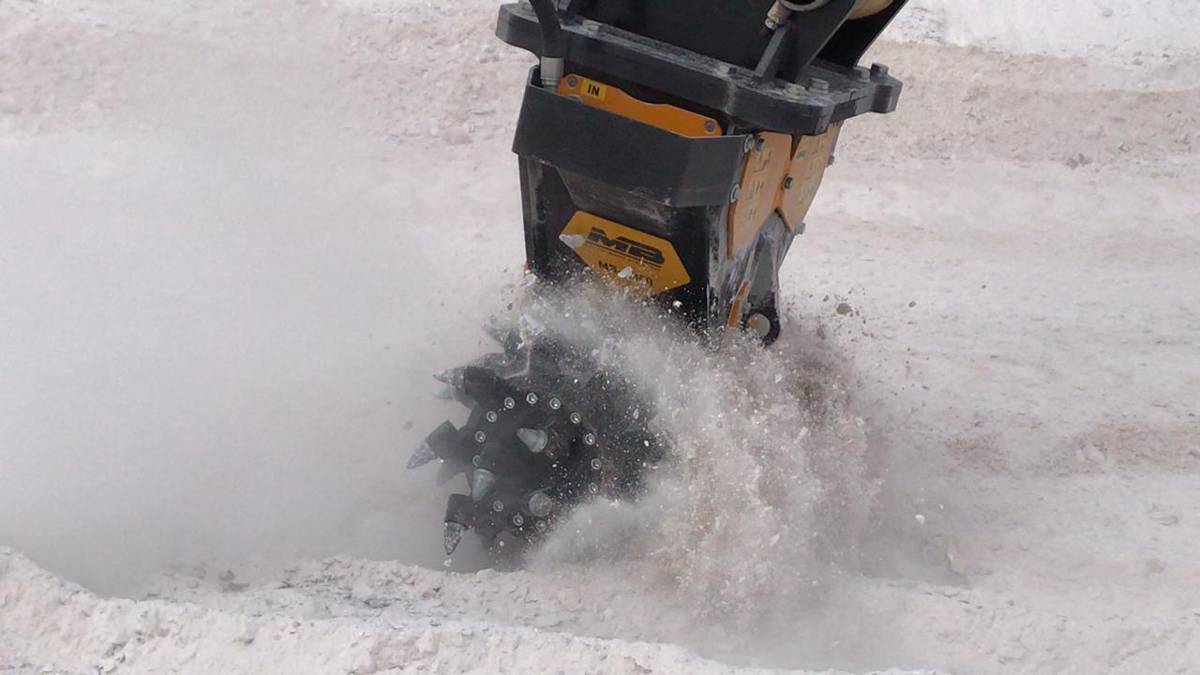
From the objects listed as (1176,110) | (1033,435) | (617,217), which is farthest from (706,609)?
(1176,110)

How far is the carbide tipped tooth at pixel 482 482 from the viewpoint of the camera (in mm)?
3611

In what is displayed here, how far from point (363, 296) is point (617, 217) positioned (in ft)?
Answer: 6.52

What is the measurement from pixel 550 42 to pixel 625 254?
68 centimetres

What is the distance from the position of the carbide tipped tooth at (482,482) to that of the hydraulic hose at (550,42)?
1.15 metres

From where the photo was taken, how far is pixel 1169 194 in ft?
24.4

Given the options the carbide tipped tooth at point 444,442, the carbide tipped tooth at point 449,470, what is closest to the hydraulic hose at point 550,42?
the carbide tipped tooth at point 444,442

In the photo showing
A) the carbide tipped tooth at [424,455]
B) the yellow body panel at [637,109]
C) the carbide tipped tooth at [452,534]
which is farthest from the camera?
the carbide tipped tooth at [424,455]

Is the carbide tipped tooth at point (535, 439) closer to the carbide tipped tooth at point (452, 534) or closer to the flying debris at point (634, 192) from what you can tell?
the flying debris at point (634, 192)

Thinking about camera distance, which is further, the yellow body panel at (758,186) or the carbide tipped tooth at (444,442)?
the carbide tipped tooth at (444,442)

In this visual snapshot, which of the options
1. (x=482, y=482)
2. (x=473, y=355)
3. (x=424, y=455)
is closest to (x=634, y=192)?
(x=482, y=482)

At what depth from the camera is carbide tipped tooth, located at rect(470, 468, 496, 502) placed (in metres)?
3.61

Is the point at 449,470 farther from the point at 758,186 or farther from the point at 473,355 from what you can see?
the point at 758,186

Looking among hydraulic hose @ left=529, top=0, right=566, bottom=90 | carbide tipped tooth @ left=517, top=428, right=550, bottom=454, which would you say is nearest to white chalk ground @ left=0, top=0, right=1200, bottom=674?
carbide tipped tooth @ left=517, top=428, right=550, bottom=454

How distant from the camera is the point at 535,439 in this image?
3.55 metres
